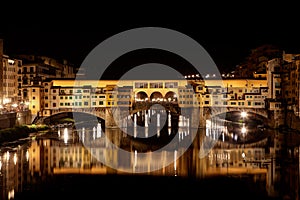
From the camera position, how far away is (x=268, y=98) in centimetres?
2819

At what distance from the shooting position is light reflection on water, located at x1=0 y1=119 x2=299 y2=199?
13.5 metres

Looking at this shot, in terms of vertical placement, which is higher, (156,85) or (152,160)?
(156,85)

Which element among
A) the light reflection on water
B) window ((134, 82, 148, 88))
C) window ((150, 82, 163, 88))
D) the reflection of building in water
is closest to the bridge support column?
window ((134, 82, 148, 88))

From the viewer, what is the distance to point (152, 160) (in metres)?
16.9

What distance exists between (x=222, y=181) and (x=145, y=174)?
2.46 meters

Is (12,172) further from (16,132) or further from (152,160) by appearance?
(16,132)

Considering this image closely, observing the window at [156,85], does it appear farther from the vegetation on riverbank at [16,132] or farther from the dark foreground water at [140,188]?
the dark foreground water at [140,188]

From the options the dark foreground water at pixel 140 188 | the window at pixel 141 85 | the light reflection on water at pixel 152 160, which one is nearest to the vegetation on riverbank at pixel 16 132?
the light reflection on water at pixel 152 160

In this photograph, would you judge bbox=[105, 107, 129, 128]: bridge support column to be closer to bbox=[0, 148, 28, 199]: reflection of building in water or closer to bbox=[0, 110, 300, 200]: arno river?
bbox=[0, 110, 300, 200]: arno river

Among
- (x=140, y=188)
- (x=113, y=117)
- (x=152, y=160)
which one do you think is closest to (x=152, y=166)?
(x=152, y=160)

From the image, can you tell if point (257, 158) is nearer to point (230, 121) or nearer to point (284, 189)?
point (284, 189)

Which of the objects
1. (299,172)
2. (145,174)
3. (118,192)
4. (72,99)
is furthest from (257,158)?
(72,99)

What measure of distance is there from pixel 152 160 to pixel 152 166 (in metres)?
1.14

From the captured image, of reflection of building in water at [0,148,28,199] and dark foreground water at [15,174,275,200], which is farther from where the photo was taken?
reflection of building in water at [0,148,28,199]
